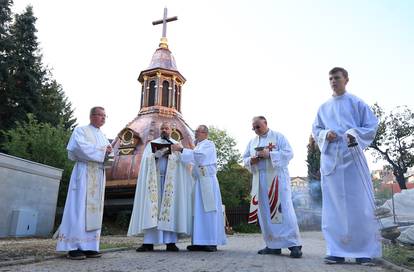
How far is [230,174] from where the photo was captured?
104 feet

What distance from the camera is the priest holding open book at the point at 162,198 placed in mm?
7270

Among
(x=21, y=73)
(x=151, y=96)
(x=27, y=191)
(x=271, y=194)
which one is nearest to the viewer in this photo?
(x=271, y=194)

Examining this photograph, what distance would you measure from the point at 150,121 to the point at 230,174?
27.7 ft

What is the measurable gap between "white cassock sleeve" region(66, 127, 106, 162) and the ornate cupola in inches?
677

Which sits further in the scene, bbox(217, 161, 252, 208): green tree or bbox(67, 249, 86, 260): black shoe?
bbox(217, 161, 252, 208): green tree

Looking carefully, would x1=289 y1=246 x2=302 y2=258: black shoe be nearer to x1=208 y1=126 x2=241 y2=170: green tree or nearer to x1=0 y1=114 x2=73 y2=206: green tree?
x1=0 y1=114 x2=73 y2=206: green tree

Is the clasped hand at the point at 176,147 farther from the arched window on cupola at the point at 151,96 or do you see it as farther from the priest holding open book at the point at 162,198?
the arched window on cupola at the point at 151,96

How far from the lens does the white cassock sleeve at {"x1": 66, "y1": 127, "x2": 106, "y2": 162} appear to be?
606cm

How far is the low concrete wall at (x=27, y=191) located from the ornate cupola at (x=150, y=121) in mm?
7930

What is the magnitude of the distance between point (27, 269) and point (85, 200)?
73.3 inches

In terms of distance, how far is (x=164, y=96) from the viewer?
29.1 m

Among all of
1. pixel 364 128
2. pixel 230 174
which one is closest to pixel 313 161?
pixel 230 174

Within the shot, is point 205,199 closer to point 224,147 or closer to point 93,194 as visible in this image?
point 93,194

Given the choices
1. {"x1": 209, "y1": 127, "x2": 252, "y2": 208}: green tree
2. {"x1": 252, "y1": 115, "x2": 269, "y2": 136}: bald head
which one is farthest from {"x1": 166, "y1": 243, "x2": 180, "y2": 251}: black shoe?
{"x1": 209, "y1": 127, "x2": 252, "y2": 208}: green tree
